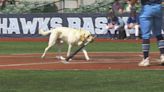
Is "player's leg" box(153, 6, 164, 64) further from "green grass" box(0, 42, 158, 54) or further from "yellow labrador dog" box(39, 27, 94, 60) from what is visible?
"green grass" box(0, 42, 158, 54)

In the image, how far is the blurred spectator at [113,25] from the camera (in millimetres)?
32125

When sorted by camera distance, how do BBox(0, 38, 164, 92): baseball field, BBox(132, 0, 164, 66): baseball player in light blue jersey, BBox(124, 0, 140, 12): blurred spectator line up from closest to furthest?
1. BBox(0, 38, 164, 92): baseball field
2. BBox(132, 0, 164, 66): baseball player in light blue jersey
3. BBox(124, 0, 140, 12): blurred spectator

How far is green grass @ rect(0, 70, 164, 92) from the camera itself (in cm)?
1028

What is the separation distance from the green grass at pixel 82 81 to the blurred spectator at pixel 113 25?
63.0ft

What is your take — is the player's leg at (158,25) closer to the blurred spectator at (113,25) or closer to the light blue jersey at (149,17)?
the light blue jersey at (149,17)

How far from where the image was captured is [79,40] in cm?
1708

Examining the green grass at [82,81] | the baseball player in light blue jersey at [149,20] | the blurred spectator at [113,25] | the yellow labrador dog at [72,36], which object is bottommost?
the blurred spectator at [113,25]

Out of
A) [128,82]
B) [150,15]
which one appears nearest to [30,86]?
[128,82]

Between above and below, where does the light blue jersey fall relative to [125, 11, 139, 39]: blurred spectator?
above

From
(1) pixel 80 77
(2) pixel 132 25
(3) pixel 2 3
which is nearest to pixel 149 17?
(1) pixel 80 77

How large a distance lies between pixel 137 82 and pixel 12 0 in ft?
93.9

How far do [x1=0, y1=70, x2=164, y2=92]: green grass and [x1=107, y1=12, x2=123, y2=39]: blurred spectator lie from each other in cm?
1921

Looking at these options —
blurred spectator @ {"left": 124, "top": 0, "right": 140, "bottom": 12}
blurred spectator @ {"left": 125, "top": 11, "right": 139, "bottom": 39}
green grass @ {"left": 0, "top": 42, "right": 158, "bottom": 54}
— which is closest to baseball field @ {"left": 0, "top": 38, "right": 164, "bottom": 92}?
green grass @ {"left": 0, "top": 42, "right": 158, "bottom": 54}

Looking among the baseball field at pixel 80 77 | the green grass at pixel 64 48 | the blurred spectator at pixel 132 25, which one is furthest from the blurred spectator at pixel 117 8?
the baseball field at pixel 80 77
